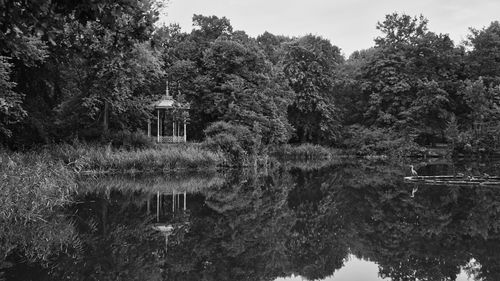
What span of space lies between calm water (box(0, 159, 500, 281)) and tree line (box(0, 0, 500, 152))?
110 inches

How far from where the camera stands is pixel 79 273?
212 inches

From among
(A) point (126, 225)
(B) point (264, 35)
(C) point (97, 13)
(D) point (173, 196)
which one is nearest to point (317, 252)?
(A) point (126, 225)

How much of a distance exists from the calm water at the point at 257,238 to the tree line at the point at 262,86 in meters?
2.79

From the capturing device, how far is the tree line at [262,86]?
67.7ft

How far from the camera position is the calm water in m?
5.77

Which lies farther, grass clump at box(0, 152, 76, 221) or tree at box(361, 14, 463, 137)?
tree at box(361, 14, 463, 137)

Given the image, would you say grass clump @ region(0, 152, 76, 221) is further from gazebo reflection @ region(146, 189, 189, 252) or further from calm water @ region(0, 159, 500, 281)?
gazebo reflection @ region(146, 189, 189, 252)

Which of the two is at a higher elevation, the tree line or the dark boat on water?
the tree line

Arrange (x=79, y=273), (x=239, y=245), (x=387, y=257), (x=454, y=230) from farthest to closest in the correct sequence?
(x=454, y=230) → (x=239, y=245) → (x=387, y=257) → (x=79, y=273)

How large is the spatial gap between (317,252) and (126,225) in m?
3.67

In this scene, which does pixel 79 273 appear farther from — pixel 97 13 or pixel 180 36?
pixel 180 36

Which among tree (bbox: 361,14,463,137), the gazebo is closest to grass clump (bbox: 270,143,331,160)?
tree (bbox: 361,14,463,137)

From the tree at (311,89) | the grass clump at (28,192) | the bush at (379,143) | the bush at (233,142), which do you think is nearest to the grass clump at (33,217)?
the grass clump at (28,192)

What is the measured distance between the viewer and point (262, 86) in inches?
1201
